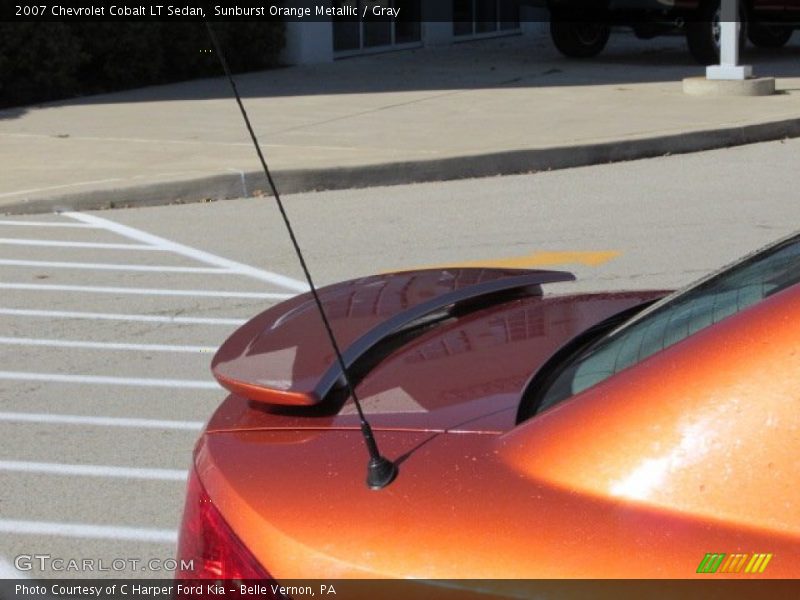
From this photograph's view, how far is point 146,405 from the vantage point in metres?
5.82

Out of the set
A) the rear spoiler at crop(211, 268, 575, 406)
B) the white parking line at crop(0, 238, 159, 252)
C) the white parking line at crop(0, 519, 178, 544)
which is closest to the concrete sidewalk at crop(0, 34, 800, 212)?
the white parking line at crop(0, 238, 159, 252)

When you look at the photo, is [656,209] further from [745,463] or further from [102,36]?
[102,36]

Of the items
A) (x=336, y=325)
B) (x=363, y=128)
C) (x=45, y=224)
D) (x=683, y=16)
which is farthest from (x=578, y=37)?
(x=336, y=325)

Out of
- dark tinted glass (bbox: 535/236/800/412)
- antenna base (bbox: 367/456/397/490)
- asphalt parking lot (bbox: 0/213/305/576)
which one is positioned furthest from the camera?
asphalt parking lot (bbox: 0/213/305/576)

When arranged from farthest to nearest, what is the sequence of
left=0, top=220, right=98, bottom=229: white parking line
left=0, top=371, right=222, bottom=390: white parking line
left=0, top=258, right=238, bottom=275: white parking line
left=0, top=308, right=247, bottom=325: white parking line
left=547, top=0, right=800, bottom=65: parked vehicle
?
left=547, top=0, right=800, bottom=65: parked vehicle, left=0, top=220, right=98, bottom=229: white parking line, left=0, top=258, right=238, bottom=275: white parking line, left=0, top=308, right=247, bottom=325: white parking line, left=0, top=371, right=222, bottom=390: white parking line

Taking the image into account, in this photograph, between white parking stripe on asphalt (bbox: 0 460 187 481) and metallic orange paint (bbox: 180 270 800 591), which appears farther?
white parking stripe on asphalt (bbox: 0 460 187 481)

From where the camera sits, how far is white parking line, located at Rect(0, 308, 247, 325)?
7105mm

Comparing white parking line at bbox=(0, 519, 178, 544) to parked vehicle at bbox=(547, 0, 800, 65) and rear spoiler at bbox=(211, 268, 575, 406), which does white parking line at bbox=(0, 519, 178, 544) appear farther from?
parked vehicle at bbox=(547, 0, 800, 65)

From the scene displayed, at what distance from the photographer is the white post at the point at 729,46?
1454cm

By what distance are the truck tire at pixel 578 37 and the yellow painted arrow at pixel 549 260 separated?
12.6 m

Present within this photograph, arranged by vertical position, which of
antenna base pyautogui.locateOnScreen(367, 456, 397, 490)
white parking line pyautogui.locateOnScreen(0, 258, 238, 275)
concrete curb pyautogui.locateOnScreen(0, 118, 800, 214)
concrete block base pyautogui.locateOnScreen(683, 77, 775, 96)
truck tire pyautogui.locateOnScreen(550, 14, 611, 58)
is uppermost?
antenna base pyautogui.locateOnScreen(367, 456, 397, 490)

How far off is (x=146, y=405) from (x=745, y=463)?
4229 mm

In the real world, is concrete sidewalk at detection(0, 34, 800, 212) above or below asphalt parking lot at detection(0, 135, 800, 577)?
above

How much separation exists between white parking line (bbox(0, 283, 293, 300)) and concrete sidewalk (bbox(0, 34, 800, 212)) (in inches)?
96.7
